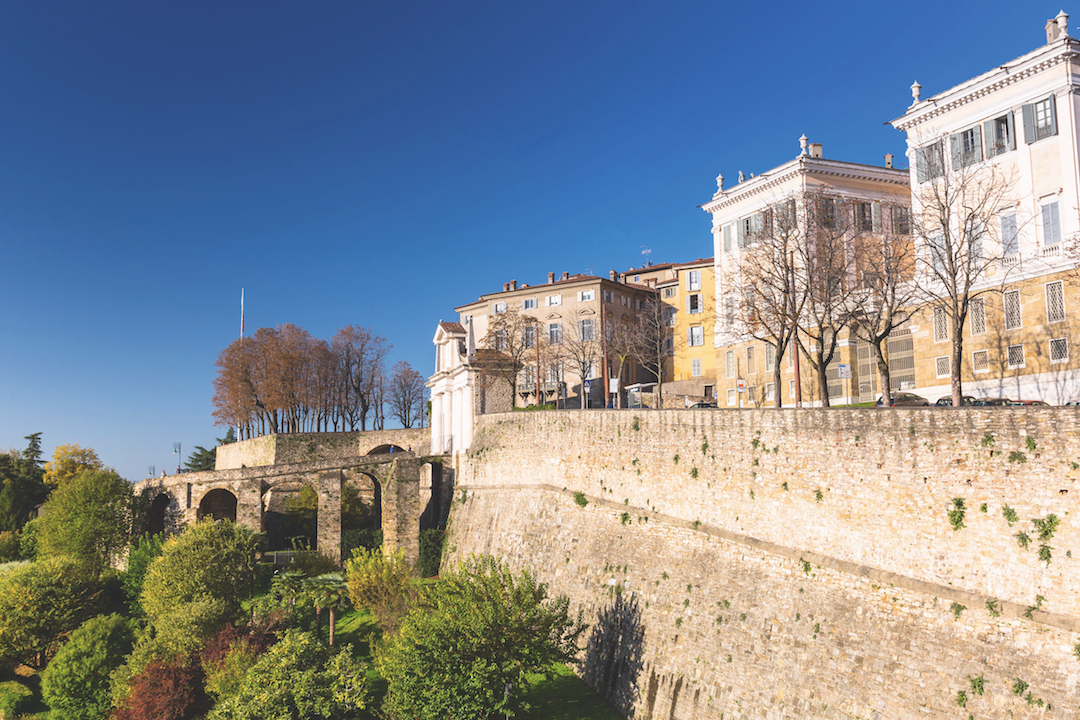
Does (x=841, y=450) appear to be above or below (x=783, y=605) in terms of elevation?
above

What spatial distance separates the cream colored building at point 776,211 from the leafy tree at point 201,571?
28.1 m

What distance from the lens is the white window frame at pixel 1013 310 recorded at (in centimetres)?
2959

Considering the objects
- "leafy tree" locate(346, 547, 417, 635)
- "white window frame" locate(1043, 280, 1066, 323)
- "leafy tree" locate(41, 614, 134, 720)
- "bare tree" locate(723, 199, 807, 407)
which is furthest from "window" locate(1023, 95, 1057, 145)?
"leafy tree" locate(41, 614, 134, 720)

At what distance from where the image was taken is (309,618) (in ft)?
114

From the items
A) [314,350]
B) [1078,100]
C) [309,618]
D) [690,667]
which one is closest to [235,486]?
[309,618]

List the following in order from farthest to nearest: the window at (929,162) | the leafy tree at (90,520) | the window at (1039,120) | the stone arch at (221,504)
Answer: the stone arch at (221,504), the leafy tree at (90,520), the window at (929,162), the window at (1039,120)

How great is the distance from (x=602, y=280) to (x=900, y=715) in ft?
165

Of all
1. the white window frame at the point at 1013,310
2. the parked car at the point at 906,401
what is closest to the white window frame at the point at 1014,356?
the white window frame at the point at 1013,310

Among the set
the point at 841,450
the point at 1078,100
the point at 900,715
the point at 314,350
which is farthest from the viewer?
the point at 314,350

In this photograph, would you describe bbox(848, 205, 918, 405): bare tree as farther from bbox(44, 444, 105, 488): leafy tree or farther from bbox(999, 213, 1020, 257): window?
bbox(44, 444, 105, 488): leafy tree

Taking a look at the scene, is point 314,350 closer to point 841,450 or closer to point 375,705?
point 375,705

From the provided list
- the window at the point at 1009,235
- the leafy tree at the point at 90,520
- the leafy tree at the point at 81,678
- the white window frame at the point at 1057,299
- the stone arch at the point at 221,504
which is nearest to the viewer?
the white window frame at the point at 1057,299

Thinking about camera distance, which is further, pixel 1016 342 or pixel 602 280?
pixel 602 280

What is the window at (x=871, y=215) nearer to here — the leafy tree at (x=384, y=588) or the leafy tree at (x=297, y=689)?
the leafy tree at (x=384, y=588)
